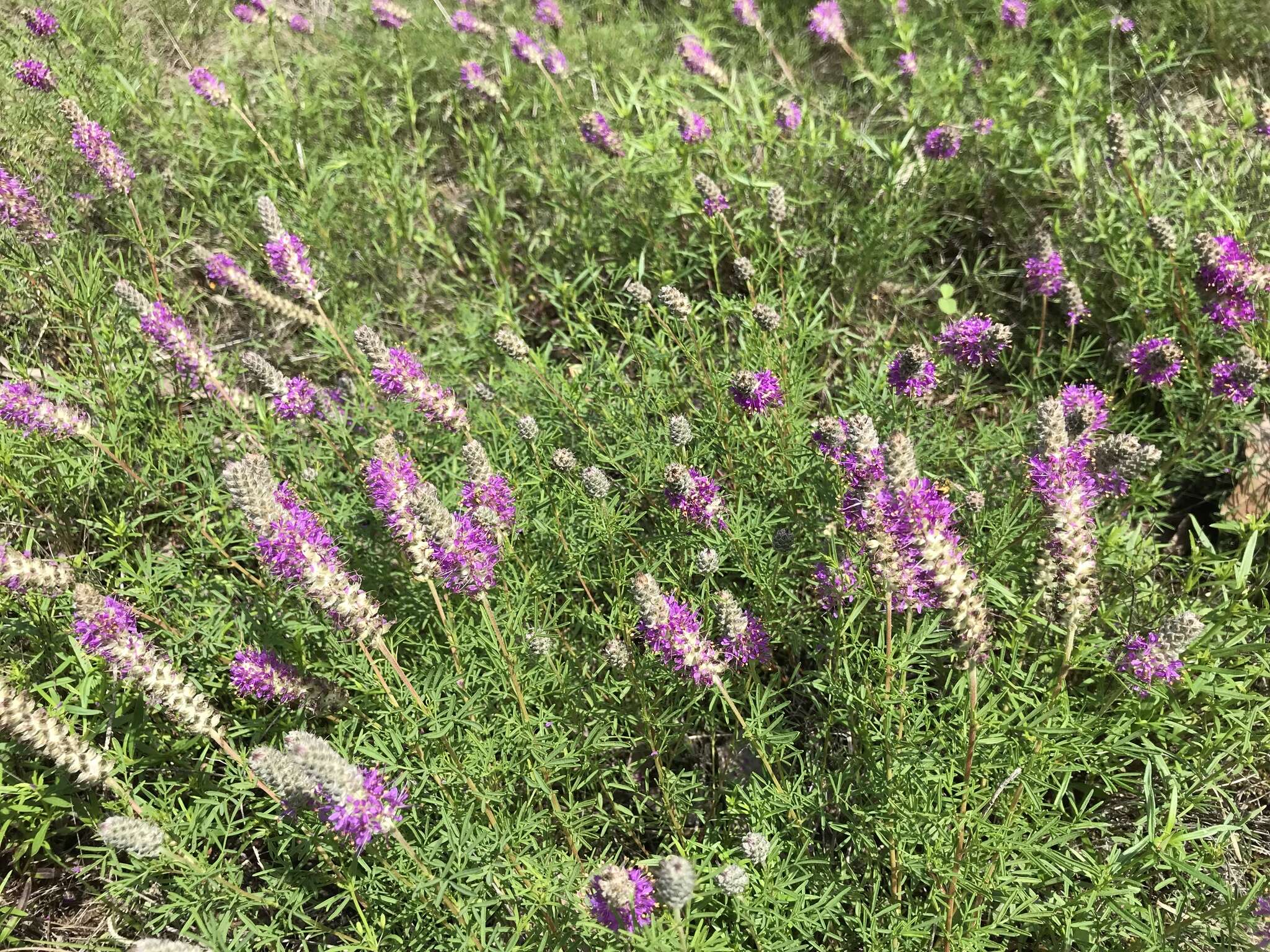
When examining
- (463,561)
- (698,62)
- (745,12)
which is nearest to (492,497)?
(463,561)

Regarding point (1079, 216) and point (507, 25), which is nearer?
point (1079, 216)

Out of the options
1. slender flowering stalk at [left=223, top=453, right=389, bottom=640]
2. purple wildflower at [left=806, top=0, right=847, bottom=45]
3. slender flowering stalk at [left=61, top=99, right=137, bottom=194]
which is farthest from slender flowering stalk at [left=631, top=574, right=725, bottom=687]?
purple wildflower at [left=806, top=0, right=847, bottom=45]

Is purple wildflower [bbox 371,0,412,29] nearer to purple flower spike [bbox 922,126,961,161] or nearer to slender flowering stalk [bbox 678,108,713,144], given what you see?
slender flowering stalk [bbox 678,108,713,144]

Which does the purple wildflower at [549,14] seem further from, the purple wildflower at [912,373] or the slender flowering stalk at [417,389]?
the purple wildflower at [912,373]

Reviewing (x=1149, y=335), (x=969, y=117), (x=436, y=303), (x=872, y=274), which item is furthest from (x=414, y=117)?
(x=1149, y=335)

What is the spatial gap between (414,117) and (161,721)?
14.3ft

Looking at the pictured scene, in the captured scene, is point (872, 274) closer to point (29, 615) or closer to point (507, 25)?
point (507, 25)

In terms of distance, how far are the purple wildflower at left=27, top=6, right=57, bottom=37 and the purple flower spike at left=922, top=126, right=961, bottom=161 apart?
564cm

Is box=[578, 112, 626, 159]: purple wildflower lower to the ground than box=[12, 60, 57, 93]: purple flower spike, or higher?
lower

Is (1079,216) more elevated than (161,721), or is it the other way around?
(161,721)

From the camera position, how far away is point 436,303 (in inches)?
218

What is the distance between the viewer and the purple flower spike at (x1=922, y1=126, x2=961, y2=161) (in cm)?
444

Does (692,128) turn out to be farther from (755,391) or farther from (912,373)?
(912,373)

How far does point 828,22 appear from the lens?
5.69 m
